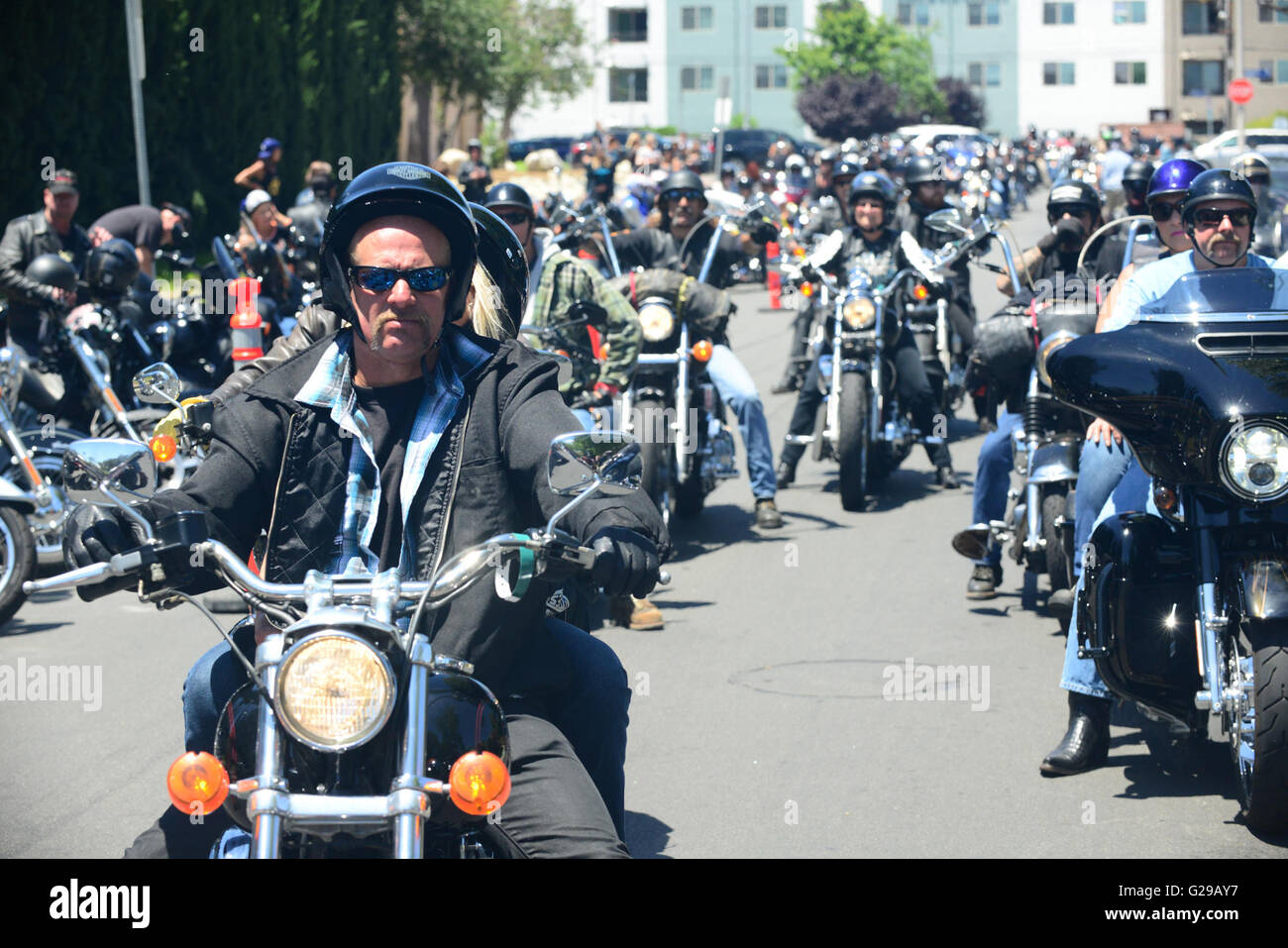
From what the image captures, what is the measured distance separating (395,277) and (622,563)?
2.74ft

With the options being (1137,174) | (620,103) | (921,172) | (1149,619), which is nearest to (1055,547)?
(1149,619)

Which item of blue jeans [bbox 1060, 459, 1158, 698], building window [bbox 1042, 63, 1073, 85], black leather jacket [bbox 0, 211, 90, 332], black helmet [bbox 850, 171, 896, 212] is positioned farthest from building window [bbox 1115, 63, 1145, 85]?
blue jeans [bbox 1060, 459, 1158, 698]

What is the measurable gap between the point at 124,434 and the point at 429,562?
7530 millimetres

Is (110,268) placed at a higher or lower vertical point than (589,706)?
higher

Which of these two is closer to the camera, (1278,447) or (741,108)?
(1278,447)

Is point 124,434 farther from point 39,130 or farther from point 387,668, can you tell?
point 39,130

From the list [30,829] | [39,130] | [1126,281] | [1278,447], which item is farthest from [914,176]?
[39,130]

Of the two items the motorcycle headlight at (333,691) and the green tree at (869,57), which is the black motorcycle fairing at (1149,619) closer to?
the motorcycle headlight at (333,691)

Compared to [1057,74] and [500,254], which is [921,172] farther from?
[1057,74]

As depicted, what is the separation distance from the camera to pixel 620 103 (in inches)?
4031

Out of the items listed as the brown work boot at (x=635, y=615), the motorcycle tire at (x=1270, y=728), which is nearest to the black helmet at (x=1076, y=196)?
the brown work boot at (x=635, y=615)

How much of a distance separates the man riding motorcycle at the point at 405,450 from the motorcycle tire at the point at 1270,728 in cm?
247

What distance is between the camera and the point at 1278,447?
5.21 metres

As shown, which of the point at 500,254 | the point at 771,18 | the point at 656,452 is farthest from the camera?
the point at 771,18
